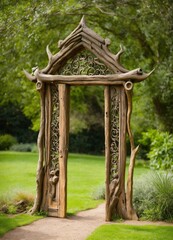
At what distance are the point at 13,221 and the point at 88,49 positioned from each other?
12.5 ft

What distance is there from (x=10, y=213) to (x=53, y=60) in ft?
11.2

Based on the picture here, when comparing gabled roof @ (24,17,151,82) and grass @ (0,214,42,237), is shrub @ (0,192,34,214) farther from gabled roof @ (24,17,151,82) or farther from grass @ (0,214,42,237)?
gabled roof @ (24,17,151,82)

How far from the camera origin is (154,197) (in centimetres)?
1024

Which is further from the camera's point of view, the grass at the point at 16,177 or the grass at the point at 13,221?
the grass at the point at 16,177

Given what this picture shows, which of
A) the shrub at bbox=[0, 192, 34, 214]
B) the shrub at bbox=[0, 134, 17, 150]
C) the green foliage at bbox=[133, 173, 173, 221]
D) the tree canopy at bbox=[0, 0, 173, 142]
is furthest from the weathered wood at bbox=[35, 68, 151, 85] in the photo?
the shrub at bbox=[0, 134, 17, 150]

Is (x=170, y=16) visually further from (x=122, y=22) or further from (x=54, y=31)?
(x=54, y=31)

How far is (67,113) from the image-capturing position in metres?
10.2

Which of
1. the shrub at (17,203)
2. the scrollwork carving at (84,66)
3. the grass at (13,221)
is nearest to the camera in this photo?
the grass at (13,221)

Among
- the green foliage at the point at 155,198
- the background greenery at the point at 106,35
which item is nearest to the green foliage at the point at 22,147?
the background greenery at the point at 106,35

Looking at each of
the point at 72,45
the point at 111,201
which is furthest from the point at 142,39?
the point at 111,201

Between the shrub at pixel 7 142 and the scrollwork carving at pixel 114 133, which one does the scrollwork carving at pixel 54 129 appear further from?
the shrub at pixel 7 142

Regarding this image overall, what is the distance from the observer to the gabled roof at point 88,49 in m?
9.66

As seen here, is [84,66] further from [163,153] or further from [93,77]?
[163,153]

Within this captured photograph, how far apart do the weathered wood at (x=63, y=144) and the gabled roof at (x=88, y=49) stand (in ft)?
1.77
